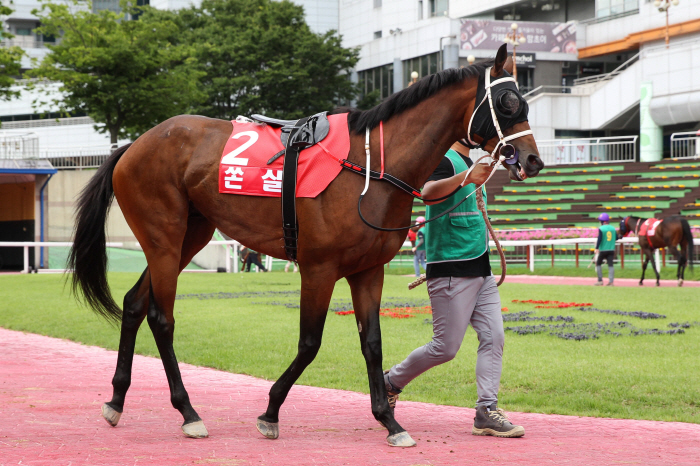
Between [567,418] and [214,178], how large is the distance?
9.30 ft

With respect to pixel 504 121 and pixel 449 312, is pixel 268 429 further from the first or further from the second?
pixel 504 121

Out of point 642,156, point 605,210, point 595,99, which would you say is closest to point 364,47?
point 595,99

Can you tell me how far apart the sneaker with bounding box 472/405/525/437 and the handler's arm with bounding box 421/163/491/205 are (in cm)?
133

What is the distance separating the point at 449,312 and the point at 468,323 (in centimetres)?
14

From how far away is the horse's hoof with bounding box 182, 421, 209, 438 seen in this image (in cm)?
450

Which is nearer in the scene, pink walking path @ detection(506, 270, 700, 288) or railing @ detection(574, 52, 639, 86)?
pink walking path @ detection(506, 270, 700, 288)

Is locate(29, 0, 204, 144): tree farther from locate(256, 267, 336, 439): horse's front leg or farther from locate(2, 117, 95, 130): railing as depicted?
locate(256, 267, 336, 439): horse's front leg

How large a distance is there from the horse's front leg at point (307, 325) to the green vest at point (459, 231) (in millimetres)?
772

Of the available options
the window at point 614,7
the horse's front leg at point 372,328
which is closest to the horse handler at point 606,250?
the horse's front leg at point 372,328

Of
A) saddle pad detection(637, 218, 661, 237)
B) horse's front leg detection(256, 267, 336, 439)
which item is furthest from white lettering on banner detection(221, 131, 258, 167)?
saddle pad detection(637, 218, 661, 237)

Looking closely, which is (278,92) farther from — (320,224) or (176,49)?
Result: (320,224)

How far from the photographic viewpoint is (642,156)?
39.5m

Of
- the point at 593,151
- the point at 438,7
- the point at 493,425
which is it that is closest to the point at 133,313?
the point at 493,425

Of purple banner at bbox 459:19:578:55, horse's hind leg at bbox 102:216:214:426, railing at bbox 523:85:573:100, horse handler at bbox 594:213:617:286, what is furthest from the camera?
purple banner at bbox 459:19:578:55
